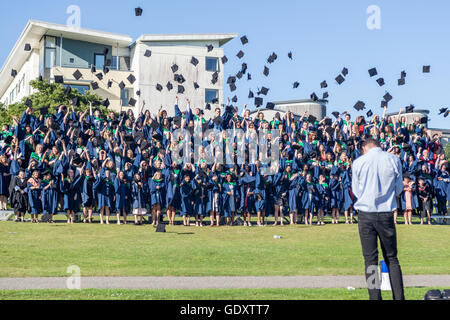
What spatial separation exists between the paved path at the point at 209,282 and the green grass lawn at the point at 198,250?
0.47 meters

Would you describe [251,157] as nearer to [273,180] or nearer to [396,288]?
[273,180]

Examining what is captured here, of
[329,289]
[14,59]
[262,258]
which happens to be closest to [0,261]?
[262,258]

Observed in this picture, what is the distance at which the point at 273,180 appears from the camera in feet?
51.5

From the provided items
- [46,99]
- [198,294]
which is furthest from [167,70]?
[198,294]

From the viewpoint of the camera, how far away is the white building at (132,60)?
1628 inches

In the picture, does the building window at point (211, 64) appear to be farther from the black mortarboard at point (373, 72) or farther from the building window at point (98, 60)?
the black mortarboard at point (373, 72)

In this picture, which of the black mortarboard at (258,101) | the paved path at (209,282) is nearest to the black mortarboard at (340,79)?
the black mortarboard at (258,101)

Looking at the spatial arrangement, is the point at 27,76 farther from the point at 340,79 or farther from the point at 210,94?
the point at 340,79

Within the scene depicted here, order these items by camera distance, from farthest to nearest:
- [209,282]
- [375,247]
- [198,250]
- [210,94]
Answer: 1. [210,94]
2. [198,250]
3. [209,282]
4. [375,247]

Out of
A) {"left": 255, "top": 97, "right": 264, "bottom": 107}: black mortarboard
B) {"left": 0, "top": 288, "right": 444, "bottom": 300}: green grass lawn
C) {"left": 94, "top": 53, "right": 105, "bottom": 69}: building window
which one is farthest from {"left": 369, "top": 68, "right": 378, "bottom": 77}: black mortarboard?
{"left": 94, "top": 53, "right": 105, "bottom": 69}: building window

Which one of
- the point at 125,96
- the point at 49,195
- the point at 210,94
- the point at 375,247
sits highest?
the point at 210,94

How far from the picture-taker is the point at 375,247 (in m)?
5.84

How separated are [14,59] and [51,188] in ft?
116

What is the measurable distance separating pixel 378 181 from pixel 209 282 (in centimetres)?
269
